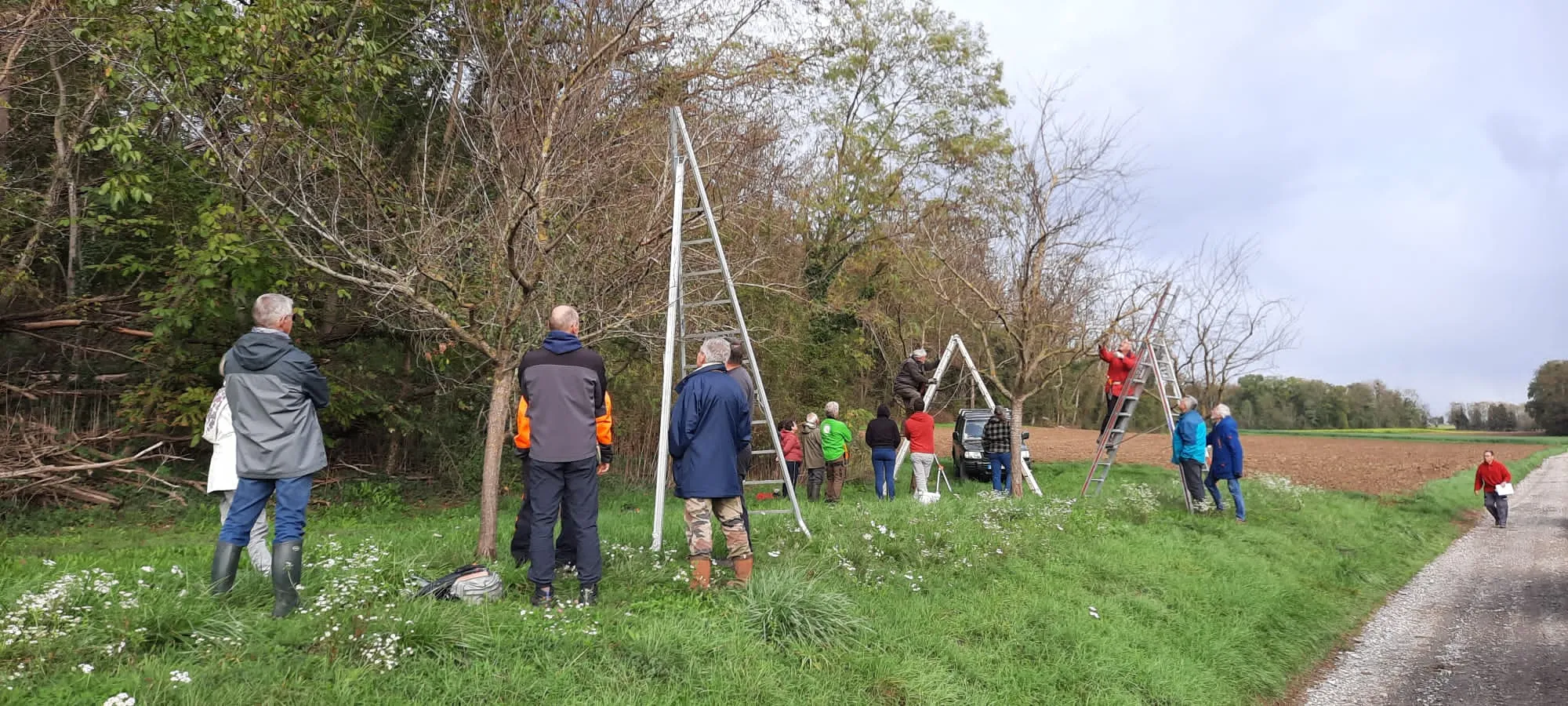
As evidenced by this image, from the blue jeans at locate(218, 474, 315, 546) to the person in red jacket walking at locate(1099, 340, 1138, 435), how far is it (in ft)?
36.2

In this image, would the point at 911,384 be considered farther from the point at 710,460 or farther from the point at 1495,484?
the point at 1495,484

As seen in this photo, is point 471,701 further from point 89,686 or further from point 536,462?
point 536,462

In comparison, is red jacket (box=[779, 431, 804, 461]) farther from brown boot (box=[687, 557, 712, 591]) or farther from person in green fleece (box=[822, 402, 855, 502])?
brown boot (box=[687, 557, 712, 591])

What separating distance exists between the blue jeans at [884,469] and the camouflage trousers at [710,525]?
23.7 ft

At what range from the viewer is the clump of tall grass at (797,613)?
489cm

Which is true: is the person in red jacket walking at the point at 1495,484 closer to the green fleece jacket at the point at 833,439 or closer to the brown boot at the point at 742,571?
the green fleece jacket at the point at 833,439

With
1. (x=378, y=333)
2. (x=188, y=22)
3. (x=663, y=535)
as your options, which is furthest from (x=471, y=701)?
(x=378, y=333)

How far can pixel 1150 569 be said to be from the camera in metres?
7.88

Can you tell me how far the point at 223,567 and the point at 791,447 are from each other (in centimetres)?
978

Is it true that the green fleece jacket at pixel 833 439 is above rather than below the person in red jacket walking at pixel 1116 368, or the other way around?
below

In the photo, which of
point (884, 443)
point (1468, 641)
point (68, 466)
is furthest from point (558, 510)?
point (68, 466)

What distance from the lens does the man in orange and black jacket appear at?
17.8 feet

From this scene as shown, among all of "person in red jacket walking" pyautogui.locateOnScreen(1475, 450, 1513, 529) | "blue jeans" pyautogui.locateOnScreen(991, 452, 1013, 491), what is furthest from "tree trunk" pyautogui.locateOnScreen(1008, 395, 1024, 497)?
"person in red jacket walking" pyautogui.locateOnScreen(1475, 450, 1513, 529)

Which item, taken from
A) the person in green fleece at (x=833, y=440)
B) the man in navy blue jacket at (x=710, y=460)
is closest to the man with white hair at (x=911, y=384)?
the person in green fleece at (x=833, y=440)
